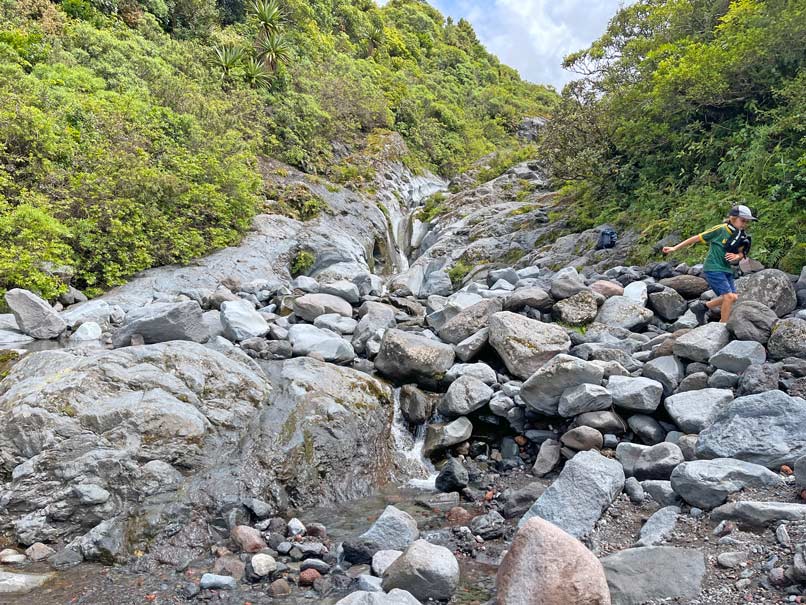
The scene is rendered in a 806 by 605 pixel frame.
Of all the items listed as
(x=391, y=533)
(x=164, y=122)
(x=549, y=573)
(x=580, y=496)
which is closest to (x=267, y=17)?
(x=164, y=122)

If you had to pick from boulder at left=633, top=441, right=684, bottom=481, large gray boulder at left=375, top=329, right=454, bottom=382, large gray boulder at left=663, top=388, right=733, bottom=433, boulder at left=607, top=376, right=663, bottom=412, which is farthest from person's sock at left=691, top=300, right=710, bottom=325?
large gray boulder at left=375, top=329, right=454, bottom=382

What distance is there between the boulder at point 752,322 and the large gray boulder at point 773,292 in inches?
17.5

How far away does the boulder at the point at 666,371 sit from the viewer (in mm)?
7258

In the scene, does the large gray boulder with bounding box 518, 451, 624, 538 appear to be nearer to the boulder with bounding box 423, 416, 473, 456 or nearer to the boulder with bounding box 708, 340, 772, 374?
the boulder with bounding box 423, 416, 473, 456

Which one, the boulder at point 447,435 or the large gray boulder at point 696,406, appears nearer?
the large gray boulder at point 696,406

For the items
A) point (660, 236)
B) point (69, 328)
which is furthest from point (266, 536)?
point (660, 236)

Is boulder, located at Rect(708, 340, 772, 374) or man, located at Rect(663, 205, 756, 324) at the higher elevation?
man, located at Rect(663, 205, 756, 324)

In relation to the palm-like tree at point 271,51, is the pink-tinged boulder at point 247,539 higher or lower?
lower

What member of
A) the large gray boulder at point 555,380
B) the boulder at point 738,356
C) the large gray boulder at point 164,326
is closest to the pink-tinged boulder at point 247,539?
the large gray boulder at point 164,326

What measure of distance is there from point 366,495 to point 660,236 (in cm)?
977

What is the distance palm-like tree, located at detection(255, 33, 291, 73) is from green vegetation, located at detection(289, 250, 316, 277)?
1340cm

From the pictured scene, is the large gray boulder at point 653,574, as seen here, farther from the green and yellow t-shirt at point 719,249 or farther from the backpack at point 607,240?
the backpack at point 607,240

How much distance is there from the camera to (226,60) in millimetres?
23641

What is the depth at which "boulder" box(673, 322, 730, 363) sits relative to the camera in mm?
7398
